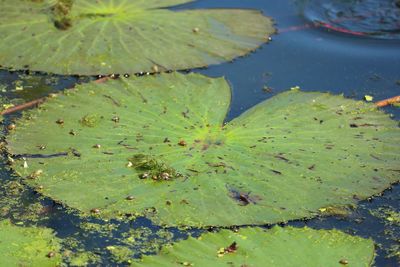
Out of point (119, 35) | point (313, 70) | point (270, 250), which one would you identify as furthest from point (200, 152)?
point (119, 35)

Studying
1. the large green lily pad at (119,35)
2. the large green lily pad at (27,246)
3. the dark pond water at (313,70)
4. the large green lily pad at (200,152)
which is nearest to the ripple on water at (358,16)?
Answer: the dark pond water at (313,70)

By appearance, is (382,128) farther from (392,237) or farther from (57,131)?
(57,131)

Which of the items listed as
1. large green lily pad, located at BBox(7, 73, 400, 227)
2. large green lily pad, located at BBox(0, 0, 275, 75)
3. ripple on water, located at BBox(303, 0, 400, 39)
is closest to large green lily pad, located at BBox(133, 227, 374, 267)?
large green lily pad, located at BBox(7, 73, 400, 227)

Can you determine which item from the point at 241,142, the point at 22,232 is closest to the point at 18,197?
the point at 22,232

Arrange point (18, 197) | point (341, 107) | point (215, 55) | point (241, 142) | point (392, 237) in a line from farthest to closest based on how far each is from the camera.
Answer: point (215, 55) < point (341, 107) < point (241, 142) < point (18, 197) < point (392, 237)

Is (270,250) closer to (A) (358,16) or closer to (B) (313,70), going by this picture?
(B) (313,70)

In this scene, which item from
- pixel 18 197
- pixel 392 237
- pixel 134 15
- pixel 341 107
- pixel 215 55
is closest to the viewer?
Result: pixel 392 237

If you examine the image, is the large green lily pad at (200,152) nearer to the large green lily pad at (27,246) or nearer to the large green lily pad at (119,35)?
the large green lily pad at (27,246)
